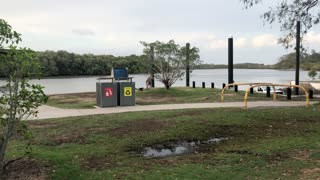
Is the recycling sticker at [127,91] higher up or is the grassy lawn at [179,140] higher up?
Answer: the recycling sticker at [127,91]

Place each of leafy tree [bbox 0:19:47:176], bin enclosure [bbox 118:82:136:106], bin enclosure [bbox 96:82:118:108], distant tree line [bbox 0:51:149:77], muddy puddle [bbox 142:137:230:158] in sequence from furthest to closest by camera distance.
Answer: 1. distant tree line [bbox 0:51:149:77]
2. bin enclosure [bbox 118:82:136:106]
3. bin enclosure [bbox 96:82:118:108]
4. muddy puddle [bbox 142:137:230:158]
5. leafy tree [bbox 0:19:47:176]

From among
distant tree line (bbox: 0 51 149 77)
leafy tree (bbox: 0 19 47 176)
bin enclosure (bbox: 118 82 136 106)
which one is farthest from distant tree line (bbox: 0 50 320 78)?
leafy tree (bbox: 0 19 47 176)

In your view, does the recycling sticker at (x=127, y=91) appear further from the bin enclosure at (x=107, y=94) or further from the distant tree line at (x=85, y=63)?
the distant tree line at (x=85, y=63)

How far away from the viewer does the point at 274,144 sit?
8375 mm

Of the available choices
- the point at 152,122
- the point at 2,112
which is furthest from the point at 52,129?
the point at 2,112

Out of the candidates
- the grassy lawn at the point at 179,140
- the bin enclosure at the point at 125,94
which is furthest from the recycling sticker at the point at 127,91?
the grassy lawn at the point at 179,140

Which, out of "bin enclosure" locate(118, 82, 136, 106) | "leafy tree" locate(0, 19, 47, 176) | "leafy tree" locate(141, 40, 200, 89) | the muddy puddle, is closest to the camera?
"leafy tree" locate(0, 19, 47, 176)

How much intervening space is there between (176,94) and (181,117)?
10.6 meters

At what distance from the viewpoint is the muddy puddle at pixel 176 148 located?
771cm

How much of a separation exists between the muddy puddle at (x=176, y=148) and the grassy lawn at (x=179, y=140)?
0.15 metres

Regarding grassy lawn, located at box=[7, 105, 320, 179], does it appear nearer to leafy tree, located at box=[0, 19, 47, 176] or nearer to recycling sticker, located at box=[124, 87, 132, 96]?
leafy tree, located at box=[0, 19, 47, 176]

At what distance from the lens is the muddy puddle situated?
25.3 ft

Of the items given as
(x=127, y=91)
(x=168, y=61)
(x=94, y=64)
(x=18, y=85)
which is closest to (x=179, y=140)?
(x=18, y=85)

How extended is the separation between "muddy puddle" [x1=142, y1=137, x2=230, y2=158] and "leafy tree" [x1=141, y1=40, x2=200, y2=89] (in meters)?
16.3
